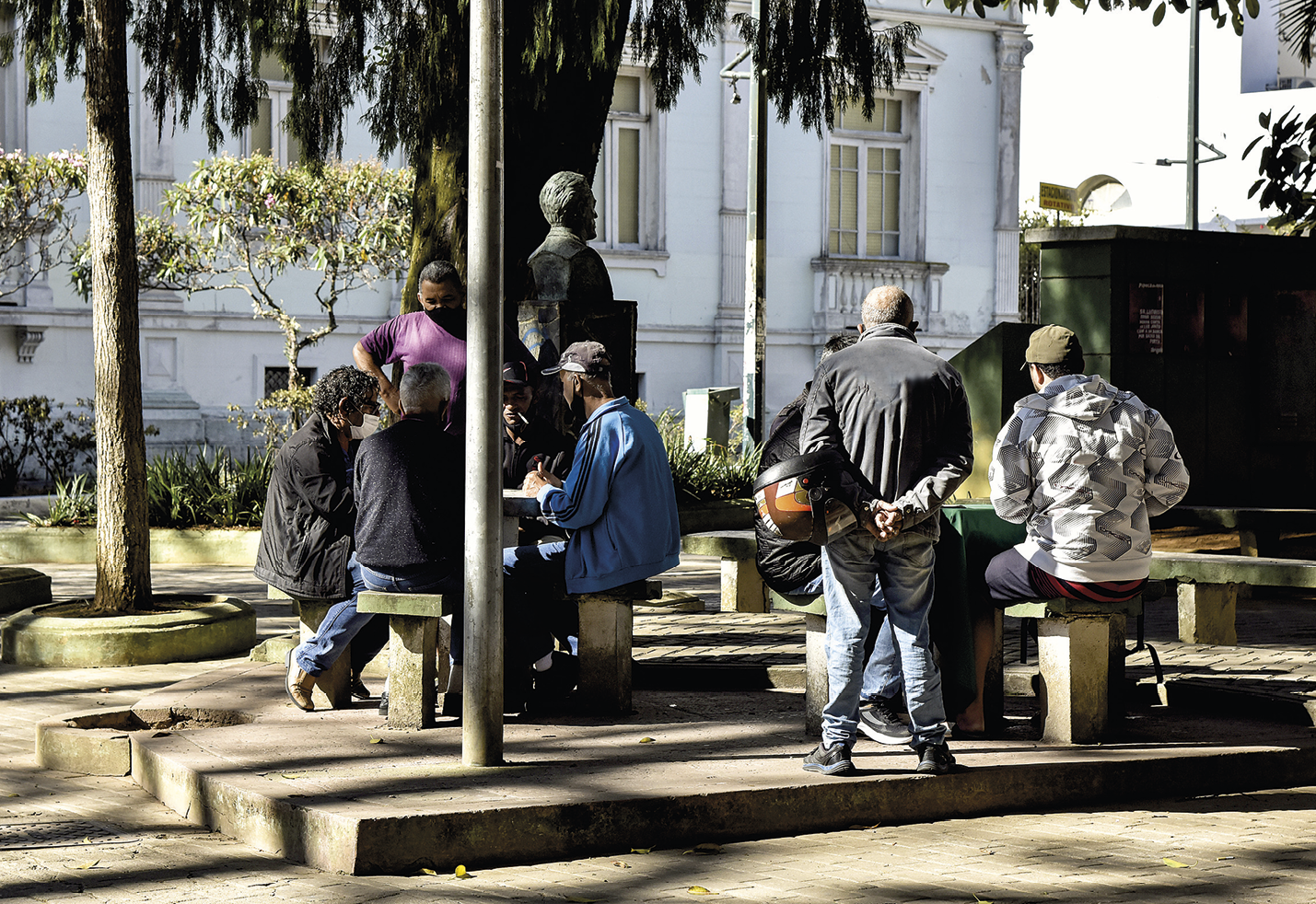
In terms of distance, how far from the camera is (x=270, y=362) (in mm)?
21953

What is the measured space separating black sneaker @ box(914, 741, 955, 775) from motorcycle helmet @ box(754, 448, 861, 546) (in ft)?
2.78

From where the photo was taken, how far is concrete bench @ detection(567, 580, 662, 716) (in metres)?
6.91

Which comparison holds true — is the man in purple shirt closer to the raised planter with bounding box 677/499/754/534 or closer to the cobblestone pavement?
the cobblestone pavement

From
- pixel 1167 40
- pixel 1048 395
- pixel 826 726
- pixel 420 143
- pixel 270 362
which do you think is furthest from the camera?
pixel 1167 40

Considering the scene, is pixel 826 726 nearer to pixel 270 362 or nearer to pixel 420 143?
pixel 420 143

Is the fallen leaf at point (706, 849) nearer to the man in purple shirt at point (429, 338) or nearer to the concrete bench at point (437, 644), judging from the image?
the concrete bench at point (437, 644)

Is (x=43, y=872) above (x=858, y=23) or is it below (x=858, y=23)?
A: below

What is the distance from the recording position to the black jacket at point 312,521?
7.03 meters

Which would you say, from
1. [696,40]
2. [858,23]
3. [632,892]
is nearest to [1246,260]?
[858,23]

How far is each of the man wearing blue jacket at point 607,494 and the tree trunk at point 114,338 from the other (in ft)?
11.1

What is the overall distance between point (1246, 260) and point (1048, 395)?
7297mm

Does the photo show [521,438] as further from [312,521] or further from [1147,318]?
[1147,318]

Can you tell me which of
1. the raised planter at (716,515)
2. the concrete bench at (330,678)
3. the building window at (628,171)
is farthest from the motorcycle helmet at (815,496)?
the building window at (628,171)

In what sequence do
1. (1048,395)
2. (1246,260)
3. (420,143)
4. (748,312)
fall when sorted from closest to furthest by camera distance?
(1048,395) → (420,143) → (1246,260) → (748,312)
